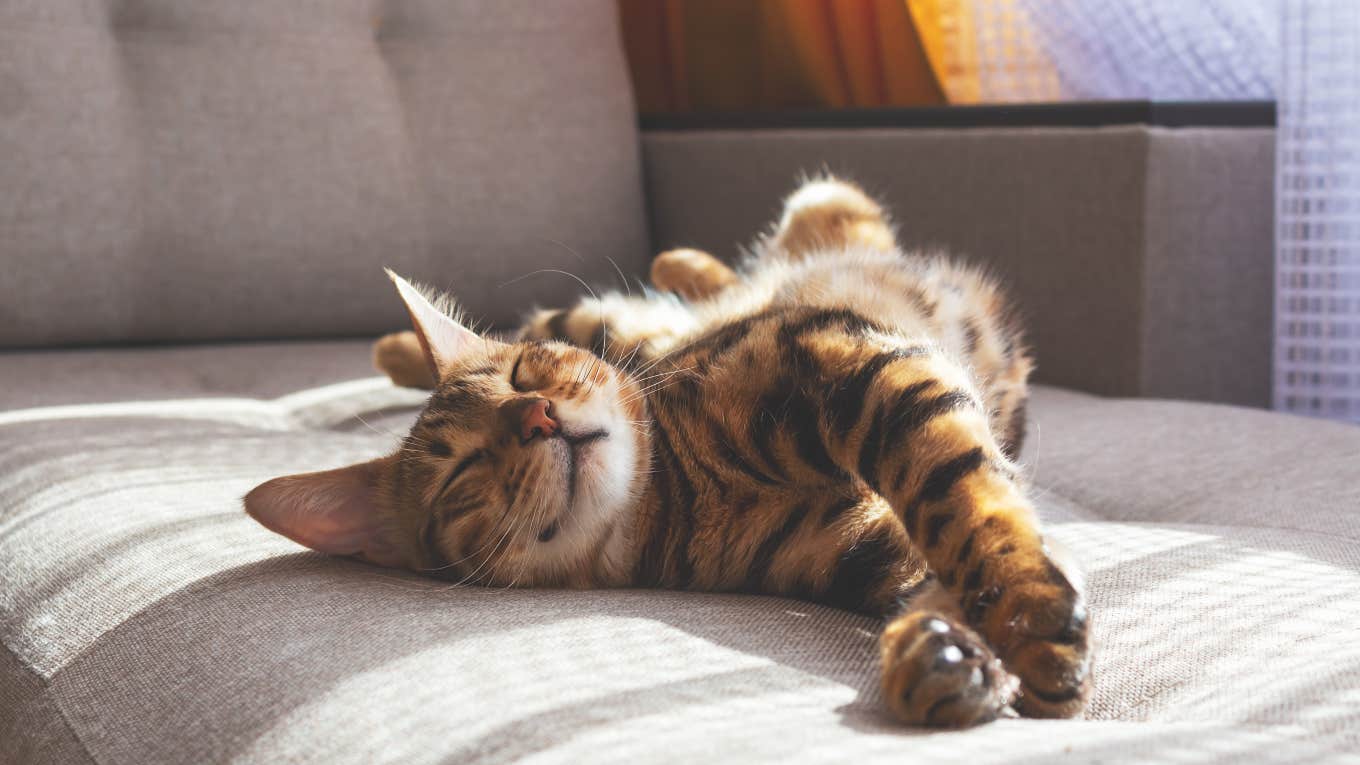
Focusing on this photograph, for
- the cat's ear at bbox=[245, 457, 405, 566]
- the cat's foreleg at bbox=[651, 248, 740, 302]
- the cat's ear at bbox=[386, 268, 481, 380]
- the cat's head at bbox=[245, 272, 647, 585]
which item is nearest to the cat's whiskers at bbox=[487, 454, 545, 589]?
the cat's head at bbox=[245, 272, 647, 585]

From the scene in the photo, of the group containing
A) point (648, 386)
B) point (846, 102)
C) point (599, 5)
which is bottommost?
point (648, 386)

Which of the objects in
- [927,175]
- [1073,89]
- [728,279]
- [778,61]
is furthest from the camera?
[778,61]

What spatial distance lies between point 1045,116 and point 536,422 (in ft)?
3.97

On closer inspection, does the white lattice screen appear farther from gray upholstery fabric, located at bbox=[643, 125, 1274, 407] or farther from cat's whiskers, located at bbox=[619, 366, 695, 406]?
cat's whiskers, located at bbox=[619, 366, 695, 406]

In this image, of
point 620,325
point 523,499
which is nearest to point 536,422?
point 523,499

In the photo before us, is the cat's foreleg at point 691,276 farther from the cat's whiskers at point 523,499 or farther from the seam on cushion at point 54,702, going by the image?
the seam on cushion at point 54,702

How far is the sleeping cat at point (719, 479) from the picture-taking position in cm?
95

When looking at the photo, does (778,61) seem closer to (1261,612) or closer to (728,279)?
(728,279)

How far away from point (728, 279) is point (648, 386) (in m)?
0.68

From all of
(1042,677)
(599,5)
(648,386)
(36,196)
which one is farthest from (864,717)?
(599,5)

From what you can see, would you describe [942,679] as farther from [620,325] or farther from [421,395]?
[421,395]

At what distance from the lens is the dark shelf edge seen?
186cm

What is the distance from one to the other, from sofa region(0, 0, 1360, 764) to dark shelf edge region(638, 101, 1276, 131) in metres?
0.01

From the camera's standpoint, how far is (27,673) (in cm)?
97
